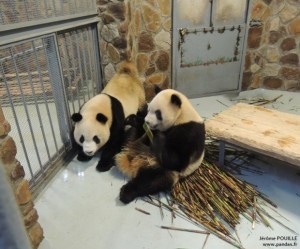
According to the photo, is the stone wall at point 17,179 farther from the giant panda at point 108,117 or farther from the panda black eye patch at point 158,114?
the panda black eye patch at point 158,114

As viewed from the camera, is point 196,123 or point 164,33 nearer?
point 196,123

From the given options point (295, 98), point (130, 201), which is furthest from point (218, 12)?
point (130, 201)

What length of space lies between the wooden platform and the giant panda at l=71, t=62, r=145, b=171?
797mm

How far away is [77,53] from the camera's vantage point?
2465 mm

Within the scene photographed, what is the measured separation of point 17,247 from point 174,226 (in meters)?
1.45

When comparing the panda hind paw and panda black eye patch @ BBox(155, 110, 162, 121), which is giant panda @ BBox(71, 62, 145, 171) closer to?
the panda hind paw

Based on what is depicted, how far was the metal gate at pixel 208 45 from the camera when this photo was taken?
319 cm

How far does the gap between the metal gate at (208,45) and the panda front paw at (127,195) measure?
6.51ft

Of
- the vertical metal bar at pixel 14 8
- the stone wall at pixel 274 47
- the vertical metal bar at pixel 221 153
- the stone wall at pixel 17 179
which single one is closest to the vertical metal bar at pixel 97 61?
the vertical metal bar at pixel 14 8

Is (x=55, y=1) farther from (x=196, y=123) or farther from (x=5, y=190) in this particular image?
(x=5, y=190)

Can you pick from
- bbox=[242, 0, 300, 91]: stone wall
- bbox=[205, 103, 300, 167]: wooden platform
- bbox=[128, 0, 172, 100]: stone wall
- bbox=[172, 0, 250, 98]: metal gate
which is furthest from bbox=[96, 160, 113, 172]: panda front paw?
bbox=[242, 0, 300, 91]: stone wall

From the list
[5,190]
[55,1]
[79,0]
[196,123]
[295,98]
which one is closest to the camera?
[5,190]

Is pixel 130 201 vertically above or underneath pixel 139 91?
underneath

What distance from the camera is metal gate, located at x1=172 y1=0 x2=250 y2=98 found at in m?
3.19
